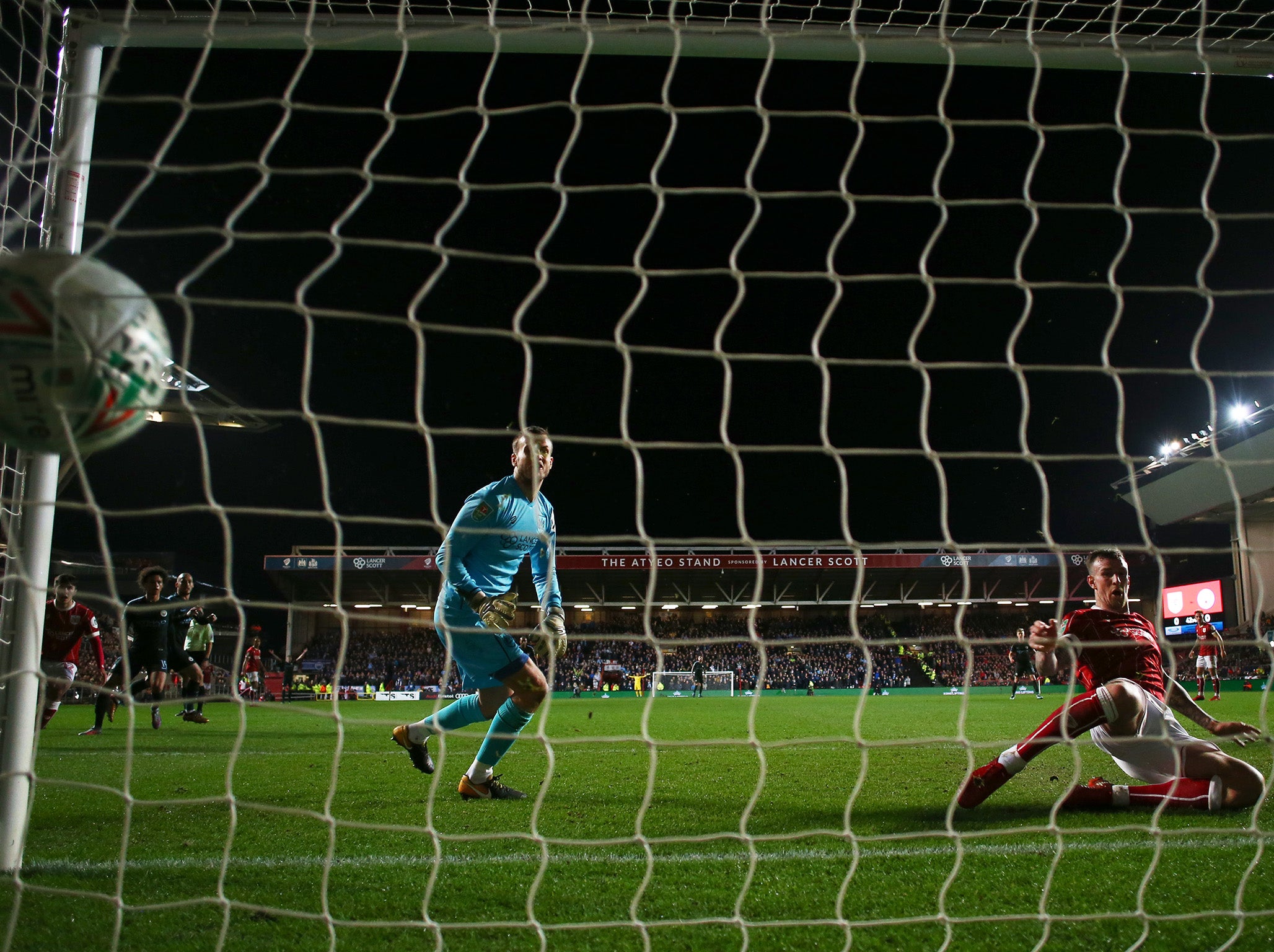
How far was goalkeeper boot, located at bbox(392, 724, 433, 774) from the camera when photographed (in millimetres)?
4707

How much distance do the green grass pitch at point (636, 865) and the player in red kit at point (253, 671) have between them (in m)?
13.2

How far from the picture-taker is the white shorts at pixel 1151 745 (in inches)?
151

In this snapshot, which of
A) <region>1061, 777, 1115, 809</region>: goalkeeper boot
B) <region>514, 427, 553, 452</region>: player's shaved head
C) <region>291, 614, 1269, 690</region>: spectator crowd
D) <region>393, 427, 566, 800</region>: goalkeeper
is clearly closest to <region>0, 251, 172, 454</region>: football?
<region>514, 427, 553, 452</region>: player's shaved head

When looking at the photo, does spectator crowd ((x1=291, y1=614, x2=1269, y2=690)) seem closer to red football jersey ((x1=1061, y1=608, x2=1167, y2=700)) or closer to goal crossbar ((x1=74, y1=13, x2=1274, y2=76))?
red football jersey ((x1=1061, y1=608, x2=1167, y2=700))

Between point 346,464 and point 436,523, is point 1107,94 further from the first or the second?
point 346,464

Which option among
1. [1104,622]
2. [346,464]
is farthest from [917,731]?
[346,464]

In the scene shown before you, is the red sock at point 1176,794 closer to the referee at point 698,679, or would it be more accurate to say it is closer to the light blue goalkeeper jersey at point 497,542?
the light blue goalkeeper jersey at point 497,542

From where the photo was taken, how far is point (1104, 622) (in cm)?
421

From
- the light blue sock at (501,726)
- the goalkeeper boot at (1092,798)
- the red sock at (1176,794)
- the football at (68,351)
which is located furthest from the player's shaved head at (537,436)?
the red sock at (1176,794)

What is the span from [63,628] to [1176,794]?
368 inches

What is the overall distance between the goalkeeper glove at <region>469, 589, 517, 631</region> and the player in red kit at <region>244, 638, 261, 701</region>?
1536cm

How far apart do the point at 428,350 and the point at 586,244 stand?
11.5 metres

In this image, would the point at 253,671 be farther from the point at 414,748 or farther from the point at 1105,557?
the point at 1105,557

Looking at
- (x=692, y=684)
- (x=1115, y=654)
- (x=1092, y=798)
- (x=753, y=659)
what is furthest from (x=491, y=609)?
(x=753, y=659)
